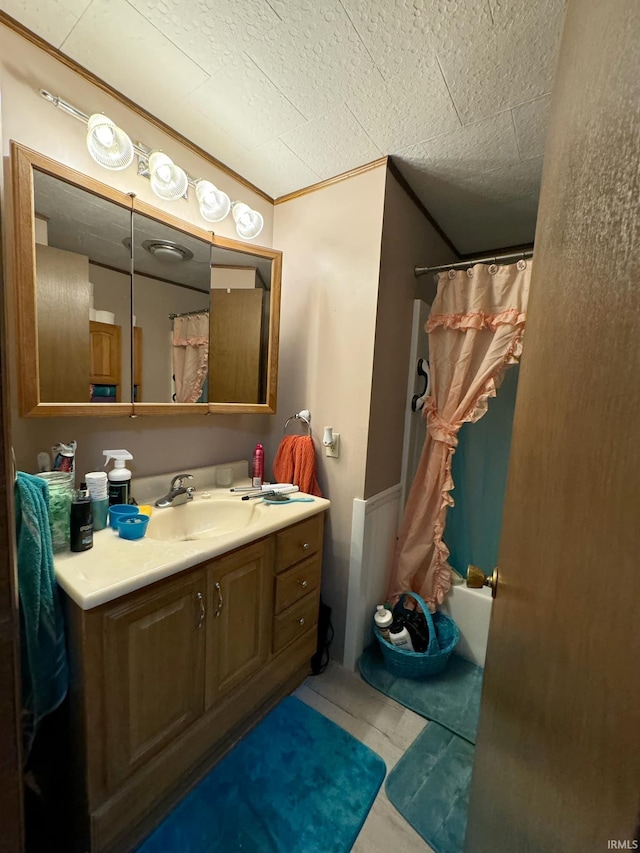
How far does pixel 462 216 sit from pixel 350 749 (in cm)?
251

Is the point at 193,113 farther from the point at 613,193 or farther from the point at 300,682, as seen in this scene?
the point at 300,682

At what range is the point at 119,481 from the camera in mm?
1141

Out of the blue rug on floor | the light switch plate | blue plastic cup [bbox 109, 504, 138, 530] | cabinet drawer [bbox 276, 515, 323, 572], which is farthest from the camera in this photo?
the light switch plate

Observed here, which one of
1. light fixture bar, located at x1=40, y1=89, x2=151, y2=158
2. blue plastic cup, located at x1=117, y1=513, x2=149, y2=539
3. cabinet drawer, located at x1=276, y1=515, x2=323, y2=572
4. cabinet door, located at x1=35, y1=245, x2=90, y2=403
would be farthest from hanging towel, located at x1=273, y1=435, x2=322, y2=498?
light fixture bar, located at x1=40, y1=89, x2=151, y2=158

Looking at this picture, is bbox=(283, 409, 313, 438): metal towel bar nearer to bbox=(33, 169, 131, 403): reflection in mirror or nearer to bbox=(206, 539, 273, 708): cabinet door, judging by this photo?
bbox=(206, 539, 273, 708): cabinet door

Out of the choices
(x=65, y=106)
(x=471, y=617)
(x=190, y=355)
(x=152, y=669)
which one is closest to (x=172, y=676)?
(x=152, y=669)

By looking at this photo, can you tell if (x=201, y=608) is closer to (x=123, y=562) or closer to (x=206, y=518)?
(x=123, y=562)

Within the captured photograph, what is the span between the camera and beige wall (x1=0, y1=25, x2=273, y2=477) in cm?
94

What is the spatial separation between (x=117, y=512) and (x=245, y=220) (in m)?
1.32

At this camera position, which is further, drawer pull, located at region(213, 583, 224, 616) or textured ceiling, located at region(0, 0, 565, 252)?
drawer pull, located at region(213, 583, 224, 616)

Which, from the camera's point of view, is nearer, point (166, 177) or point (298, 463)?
point (166, 177)

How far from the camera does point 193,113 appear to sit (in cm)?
119

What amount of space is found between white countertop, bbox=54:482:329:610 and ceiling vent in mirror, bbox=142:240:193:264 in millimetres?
1023

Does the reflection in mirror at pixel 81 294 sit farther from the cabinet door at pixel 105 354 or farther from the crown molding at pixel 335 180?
the crown molding at pixel 335 180
